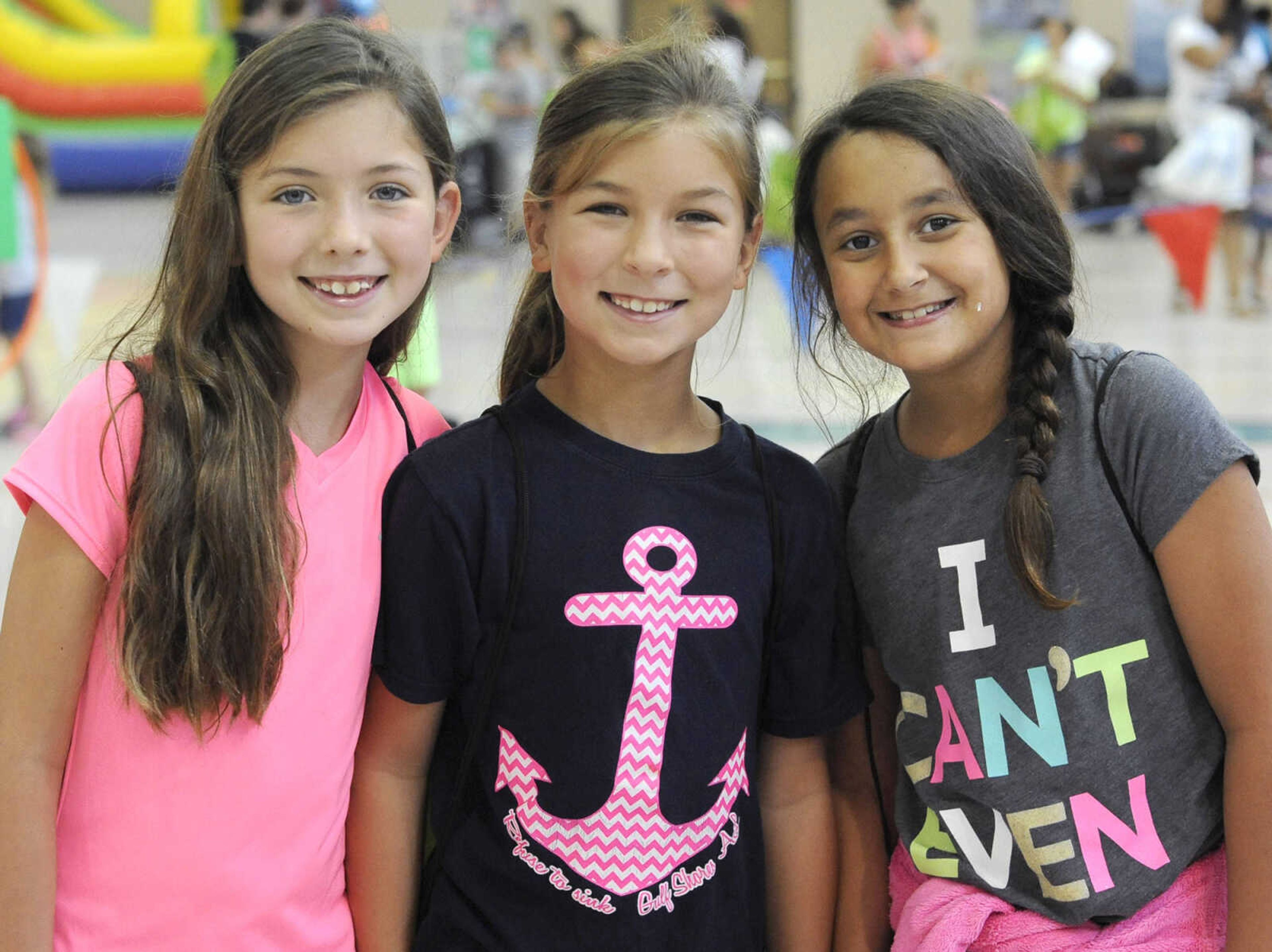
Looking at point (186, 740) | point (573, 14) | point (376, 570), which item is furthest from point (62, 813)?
point (573, 14)

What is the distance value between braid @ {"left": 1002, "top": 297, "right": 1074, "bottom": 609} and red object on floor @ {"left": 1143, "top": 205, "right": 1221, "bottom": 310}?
4.04 metres

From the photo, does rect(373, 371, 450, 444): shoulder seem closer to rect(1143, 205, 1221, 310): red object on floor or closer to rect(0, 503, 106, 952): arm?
rect(0, 503, 106, 952): arm

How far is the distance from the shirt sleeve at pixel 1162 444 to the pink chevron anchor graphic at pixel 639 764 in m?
0.46

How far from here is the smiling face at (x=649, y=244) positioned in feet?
4.62

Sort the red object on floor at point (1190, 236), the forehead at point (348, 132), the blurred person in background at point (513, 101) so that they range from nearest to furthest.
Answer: the forehead at point (348, 132) < the red object on floor at point (1190, 236) < the blurred person in background at point (513, 101)

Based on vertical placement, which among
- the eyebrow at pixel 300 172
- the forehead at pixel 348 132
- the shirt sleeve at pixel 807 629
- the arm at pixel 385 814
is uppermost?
the forehead at pixel 348 132

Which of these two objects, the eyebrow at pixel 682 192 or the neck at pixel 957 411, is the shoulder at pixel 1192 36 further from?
the eyebrow at pixel 682 192

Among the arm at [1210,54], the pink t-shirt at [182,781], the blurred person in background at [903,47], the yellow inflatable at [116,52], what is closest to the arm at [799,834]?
Answer: the pink t-shirt at [182,781]

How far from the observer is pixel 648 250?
1.38 metres

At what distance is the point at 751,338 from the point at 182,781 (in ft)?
18.9

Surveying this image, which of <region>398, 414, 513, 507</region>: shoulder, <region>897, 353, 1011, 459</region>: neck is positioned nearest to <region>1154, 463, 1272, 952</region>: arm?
<region>897, 353, 1011, 459</region>: neck

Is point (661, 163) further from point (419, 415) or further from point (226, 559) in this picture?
point (226, 559)

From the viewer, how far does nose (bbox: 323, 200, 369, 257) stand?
54.2 inches

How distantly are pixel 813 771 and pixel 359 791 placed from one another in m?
0.53
